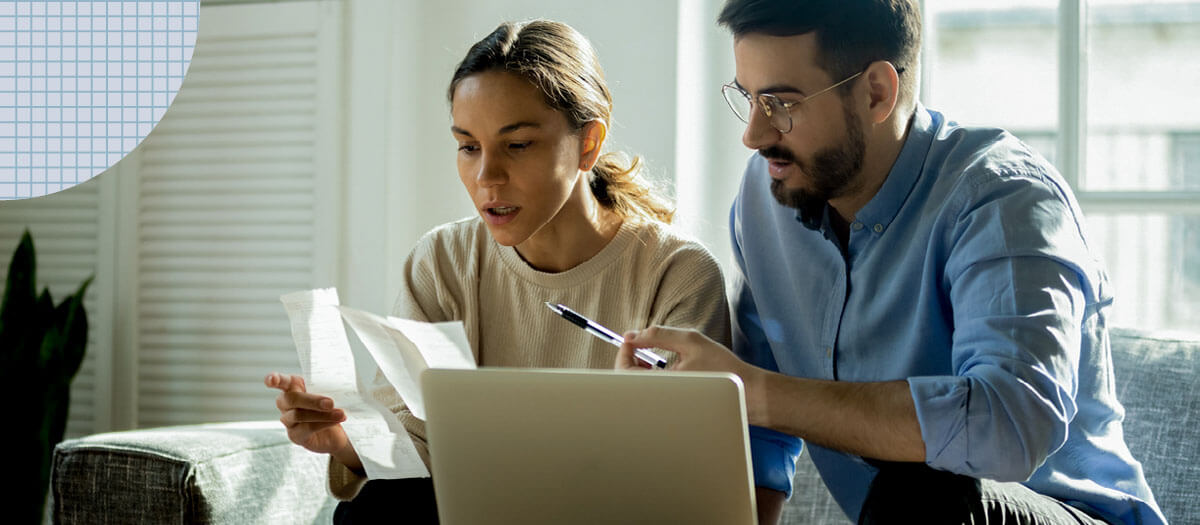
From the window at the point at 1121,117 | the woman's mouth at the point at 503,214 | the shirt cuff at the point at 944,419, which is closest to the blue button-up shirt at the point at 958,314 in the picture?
the shirt cuff at the point at 944,419

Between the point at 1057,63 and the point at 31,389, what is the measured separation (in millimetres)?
2298

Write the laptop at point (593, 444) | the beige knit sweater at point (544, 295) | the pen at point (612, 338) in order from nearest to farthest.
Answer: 1. the laptop at point (593, 444)
2. the pen at point (612, 338)
3. the beige knit sweater at point (544, 295)

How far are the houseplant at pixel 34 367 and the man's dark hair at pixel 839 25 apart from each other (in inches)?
68.7

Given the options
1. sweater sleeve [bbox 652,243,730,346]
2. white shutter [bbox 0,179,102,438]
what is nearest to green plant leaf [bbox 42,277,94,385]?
white shutter [bbox 0,179,102,438]

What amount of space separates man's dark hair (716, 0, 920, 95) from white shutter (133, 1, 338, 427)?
1343 mm

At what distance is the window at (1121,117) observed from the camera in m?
2.19

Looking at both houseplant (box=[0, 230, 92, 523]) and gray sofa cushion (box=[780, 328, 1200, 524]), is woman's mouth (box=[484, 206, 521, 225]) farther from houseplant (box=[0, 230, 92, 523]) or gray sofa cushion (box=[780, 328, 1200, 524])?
houseplant (box=[0, 230, 92, 523])

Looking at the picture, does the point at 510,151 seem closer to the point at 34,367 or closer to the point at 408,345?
the point at 408,345

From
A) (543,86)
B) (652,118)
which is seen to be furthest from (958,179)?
(652,118)

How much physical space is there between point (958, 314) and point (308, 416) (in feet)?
2.63

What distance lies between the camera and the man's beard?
132cm

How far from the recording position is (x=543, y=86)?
1.46m

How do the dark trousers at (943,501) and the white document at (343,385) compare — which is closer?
the dark trousers at (943,501)

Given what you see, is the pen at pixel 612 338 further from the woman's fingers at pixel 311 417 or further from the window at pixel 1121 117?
the window at pixel 1121 117
